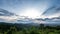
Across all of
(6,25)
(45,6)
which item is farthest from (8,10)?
(45,6)

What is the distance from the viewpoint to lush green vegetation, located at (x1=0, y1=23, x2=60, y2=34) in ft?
9.09

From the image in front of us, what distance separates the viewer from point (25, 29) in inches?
111


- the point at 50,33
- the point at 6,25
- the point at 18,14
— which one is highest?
the point at 18,14

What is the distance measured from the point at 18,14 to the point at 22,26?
24 cm

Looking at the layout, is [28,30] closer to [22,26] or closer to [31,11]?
[22,26]

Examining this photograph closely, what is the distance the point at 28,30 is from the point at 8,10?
0.54 meters

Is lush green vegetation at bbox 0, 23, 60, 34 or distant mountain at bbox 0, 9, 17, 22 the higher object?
distant mountain at bbox 0, 9, 17, 22

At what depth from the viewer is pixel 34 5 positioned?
2850 mm

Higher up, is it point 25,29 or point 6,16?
point 6,16

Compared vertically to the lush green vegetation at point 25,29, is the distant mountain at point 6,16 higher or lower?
higher

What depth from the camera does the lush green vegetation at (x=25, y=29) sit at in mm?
2770

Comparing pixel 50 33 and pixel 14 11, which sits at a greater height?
pixel 14 11

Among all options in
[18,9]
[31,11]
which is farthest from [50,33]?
[18,9]

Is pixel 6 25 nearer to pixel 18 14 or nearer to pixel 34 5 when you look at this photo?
pixel 18 14
